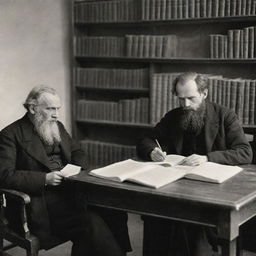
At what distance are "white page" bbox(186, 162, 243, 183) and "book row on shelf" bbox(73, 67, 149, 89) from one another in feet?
7.80

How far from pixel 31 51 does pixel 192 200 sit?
3341 millimetres

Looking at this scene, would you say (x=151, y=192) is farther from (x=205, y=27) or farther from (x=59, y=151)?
(x=205, y=27)

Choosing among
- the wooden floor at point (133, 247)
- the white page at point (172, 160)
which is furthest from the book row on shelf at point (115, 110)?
the white page at point (172, 160)

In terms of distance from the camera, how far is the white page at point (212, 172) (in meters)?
2.73

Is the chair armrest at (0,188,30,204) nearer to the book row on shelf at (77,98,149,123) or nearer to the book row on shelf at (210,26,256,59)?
the book row on shelf at (77,98,149,123)

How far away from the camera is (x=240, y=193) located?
251 centimetres

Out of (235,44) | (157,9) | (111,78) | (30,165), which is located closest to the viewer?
(30,165)

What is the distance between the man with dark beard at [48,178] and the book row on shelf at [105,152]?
1.70 meters

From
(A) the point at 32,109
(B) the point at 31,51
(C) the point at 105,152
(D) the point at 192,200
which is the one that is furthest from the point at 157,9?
(D) the point at 192,200

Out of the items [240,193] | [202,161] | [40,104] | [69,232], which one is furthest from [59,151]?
[240,193]

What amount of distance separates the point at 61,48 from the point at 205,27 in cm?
165

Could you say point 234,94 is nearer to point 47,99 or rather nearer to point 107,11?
point 107,11

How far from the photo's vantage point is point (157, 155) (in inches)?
130

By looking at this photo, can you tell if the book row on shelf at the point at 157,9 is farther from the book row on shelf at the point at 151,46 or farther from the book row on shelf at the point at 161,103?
the book row on shelf at the point at 161,103
